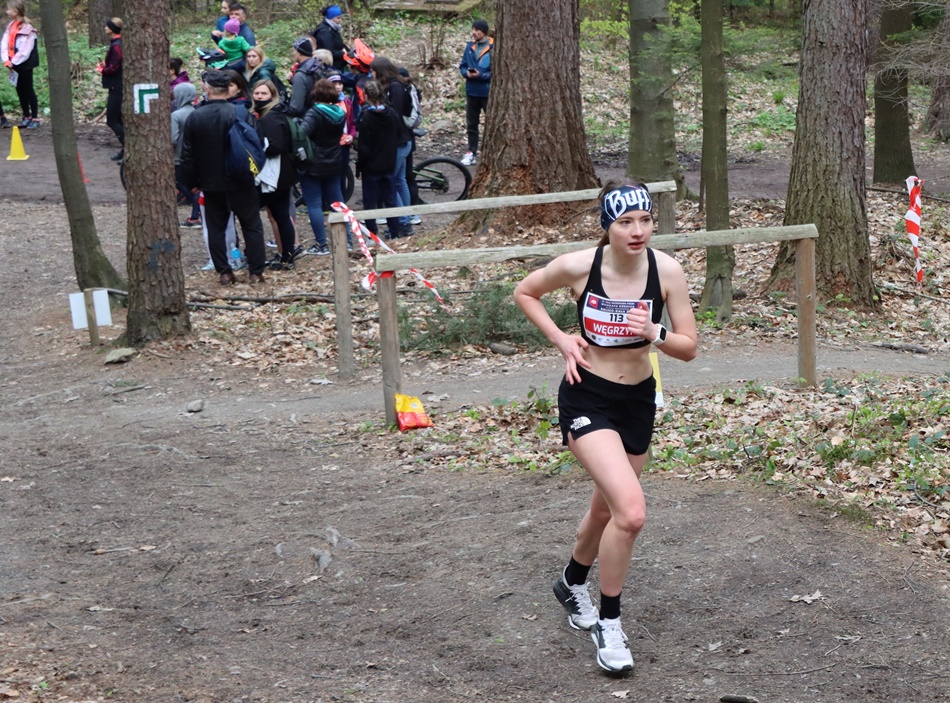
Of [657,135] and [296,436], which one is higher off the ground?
[657,135]

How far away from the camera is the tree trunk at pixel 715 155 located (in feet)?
31.8

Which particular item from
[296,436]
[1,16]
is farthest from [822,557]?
[1,16]

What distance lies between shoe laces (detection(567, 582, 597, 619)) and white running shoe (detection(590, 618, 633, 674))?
30 cm

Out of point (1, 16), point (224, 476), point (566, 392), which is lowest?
point (224, 476)

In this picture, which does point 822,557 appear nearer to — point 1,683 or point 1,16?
point 1,683

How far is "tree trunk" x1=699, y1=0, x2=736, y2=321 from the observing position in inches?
381

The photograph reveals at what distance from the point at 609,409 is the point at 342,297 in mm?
5109

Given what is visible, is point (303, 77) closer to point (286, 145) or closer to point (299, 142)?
point (299, 142)

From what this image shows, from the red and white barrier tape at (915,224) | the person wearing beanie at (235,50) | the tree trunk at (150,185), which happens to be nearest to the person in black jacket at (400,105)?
the person wearing beanie at (235,50)

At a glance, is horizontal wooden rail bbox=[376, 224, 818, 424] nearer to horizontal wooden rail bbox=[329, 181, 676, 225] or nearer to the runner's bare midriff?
horizontal wooden rail bbox=[329, 181, 676, 225]

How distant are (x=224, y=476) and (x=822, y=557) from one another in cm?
398

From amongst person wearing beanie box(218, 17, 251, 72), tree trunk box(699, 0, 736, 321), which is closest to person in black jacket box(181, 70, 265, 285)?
person wearing beanie box(218, 17, 251, 72)

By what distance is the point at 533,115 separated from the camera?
1308 cm

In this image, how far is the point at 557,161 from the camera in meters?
13.2
